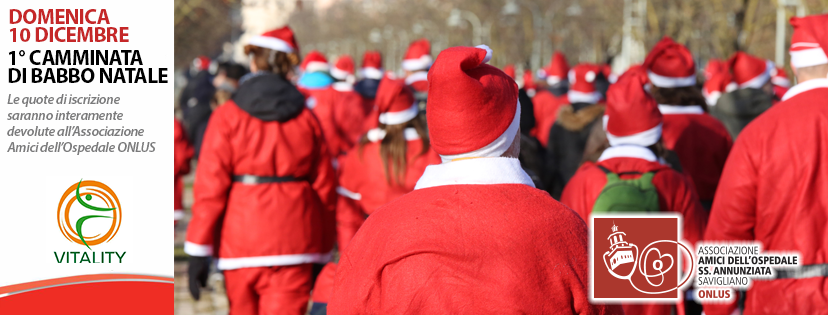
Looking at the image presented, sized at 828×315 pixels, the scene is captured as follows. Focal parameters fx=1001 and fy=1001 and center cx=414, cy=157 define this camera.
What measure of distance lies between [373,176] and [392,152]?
240 millimetres

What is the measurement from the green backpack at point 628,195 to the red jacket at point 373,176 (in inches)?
73.3

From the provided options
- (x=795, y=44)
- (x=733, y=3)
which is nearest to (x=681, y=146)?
(x=795, y=44)

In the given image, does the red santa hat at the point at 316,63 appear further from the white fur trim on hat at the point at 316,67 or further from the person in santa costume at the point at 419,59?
the person in santa costume at the point at 419,59

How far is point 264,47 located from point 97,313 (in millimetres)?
1847

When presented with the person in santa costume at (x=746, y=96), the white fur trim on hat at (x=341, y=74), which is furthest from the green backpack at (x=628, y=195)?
the white fur trim on hat at (x=341, y=74)

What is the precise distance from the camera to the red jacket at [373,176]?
5953mm

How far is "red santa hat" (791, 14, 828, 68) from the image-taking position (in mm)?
3758

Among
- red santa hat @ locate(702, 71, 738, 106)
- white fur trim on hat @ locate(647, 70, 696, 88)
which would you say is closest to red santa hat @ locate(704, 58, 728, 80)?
red santa hat @ locate(702, 71, 738, 106)

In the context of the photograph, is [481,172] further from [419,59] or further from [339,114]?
[419,59]

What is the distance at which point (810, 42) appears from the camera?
12.5ft

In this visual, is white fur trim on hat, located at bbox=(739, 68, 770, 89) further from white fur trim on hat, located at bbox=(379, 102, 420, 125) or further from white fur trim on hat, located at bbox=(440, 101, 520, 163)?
white fur trim on hat, located at bbox=(440, 101, 520, 163)

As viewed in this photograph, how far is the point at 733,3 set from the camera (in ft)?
80.9

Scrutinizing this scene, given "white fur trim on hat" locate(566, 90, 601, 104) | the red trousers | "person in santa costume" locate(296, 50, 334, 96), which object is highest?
"white fur trim on hat" locate(566, 90, 601, 104)

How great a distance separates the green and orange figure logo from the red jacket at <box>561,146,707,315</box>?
1.89m
